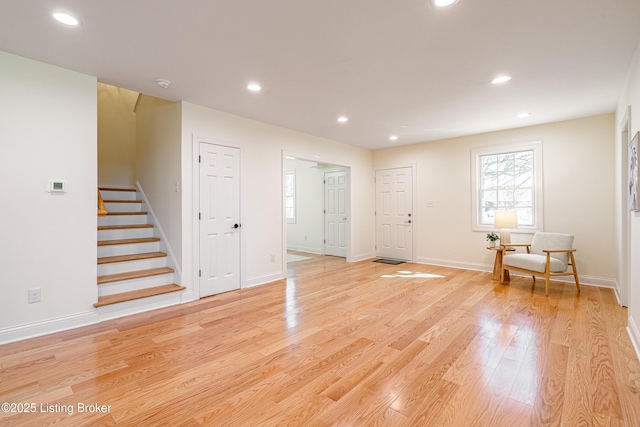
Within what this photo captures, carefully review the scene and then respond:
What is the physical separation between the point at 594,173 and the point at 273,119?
481 cm

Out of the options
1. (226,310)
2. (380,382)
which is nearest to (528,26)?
(380,382)

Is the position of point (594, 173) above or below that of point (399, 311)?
above

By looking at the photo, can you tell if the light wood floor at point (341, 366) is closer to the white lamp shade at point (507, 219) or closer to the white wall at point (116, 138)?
the white lamp shade at point (507, 219)

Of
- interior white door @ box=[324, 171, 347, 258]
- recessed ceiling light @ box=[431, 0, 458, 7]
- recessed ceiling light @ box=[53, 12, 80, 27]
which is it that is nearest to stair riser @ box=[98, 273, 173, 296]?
recessed ceiling light @ box=[53, 12, 80, 27]

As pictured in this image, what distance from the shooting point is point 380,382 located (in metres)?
2.01

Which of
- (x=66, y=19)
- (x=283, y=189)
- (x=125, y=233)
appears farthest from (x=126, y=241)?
(x=66, y=19)

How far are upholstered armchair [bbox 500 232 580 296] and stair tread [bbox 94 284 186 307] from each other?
15.1ft

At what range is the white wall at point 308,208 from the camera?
760 centimetres

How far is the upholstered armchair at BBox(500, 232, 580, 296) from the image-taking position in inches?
159

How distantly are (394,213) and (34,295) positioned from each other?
580 centimetres

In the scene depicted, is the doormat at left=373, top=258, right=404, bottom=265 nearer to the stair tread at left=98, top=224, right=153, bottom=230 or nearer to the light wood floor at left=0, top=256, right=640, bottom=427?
the light wood floor at left=0, top=256, right=640, bottom=427

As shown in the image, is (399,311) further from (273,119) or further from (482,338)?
(273,119)

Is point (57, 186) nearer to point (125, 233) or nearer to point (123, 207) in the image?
point (125, 233)

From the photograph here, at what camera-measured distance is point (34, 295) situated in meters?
2.77
